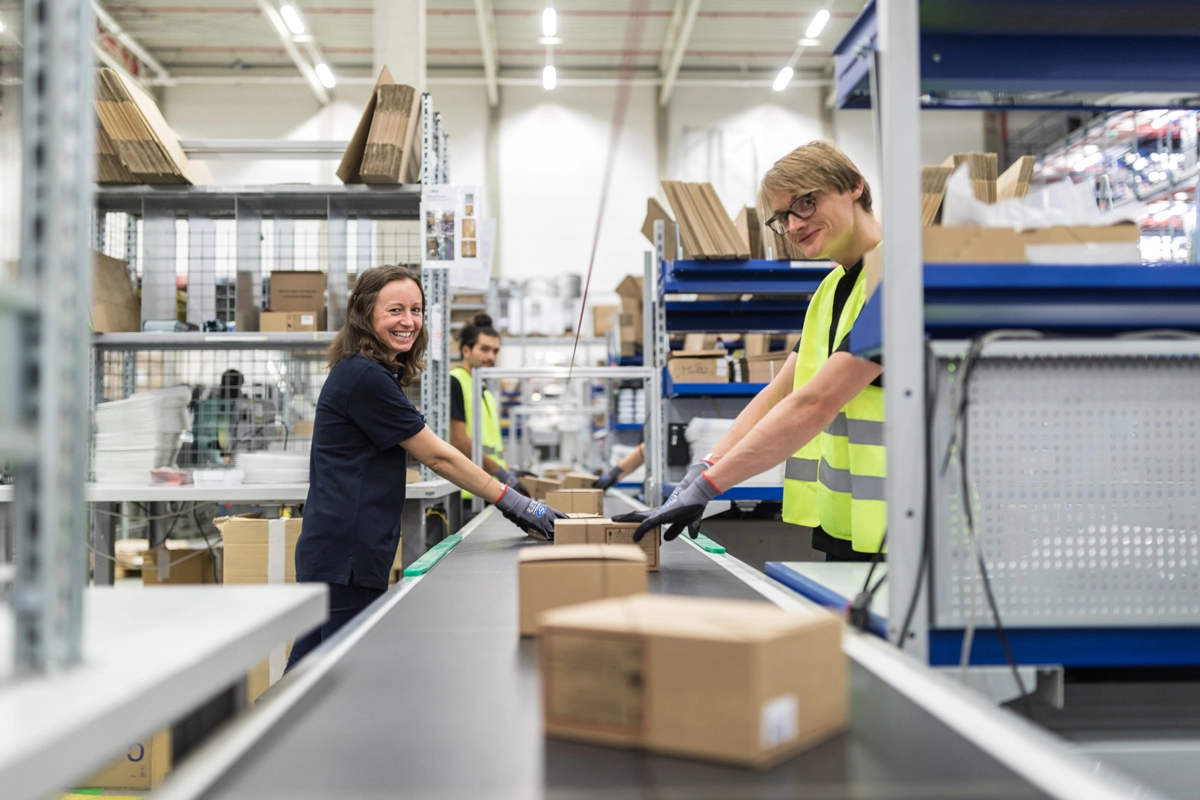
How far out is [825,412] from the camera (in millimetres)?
1515

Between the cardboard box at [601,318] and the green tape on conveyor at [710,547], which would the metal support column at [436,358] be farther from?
the cardboard box at [601,318]

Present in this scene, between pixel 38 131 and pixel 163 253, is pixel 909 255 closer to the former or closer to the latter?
pixel 38 131

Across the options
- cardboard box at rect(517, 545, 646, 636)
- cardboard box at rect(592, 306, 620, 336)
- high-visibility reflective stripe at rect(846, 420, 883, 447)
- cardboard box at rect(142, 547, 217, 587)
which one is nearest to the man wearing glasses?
high-visibility reflective stripe at rect(846, 420, 883, 447)

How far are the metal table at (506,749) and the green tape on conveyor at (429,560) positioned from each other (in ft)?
1.99

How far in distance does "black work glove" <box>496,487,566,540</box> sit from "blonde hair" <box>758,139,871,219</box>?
0.94 m

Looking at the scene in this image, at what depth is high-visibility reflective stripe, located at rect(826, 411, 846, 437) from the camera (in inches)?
70.9

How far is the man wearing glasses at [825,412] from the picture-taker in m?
1.54

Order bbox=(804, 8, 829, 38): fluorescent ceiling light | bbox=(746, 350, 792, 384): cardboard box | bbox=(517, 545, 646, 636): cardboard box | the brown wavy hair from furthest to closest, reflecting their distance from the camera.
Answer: bbox=(804, 8, 829, 38): fluorescent ceiling light → bbox=(746, 350, 792, 384): cardboard box → the brown wavy hair → bbox=(517, 545, 646, 636): cardboard box

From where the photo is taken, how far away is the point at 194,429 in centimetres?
367

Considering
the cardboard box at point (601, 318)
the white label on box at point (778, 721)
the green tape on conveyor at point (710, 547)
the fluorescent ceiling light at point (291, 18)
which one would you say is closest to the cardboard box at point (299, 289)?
the green tape on conveyor at point (710, 547)

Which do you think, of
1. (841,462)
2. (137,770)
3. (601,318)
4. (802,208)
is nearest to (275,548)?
(137,770)

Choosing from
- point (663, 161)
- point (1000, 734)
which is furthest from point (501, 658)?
point (663, 161)

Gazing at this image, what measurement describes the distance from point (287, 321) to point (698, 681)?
10.3 feet

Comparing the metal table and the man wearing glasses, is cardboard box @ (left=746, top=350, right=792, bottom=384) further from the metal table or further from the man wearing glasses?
the metal table
